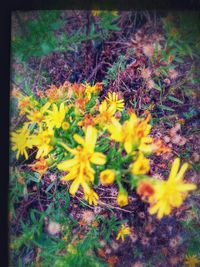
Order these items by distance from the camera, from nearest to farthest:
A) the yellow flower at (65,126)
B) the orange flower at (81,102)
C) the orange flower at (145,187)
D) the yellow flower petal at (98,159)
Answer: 1. the orange flower at (145,187)
2. the yellow flower petal at (98,159)
3. the yellow flower at (65,126)
4. the orange flower at (81,102)

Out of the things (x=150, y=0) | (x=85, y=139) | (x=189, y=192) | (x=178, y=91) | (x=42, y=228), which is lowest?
(x=42, y=228)

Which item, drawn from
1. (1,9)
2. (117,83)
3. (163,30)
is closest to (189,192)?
(117,83)

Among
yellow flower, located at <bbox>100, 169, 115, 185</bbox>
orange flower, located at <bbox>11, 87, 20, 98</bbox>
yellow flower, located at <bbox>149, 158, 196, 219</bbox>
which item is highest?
orange flower, located at <bbox>11, 87, 20, 98</bbox>

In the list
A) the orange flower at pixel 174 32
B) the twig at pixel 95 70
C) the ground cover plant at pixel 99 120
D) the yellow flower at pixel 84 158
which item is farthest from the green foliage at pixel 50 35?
the yellow flower at pixel 84 158

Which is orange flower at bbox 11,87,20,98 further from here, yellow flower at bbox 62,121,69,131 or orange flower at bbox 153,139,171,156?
orange flower at bbox 153,139,171,156

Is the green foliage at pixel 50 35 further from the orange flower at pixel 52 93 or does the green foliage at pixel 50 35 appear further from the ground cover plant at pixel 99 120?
the orange flower at pixel 52 93

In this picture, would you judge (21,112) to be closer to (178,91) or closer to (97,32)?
(97,32)

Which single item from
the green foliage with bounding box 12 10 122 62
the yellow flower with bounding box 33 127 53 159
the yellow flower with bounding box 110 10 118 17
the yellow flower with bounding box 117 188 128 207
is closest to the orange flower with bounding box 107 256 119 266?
the yellow flower with bounding box 117 188 128 207

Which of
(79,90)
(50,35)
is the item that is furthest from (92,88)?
(50,35)
